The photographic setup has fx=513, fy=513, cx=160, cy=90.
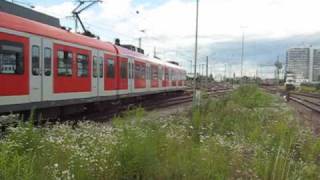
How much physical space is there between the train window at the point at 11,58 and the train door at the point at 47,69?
4.11ft

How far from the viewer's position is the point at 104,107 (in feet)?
77.8

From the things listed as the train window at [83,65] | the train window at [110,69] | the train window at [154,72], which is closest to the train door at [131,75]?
the train window at [110,69]

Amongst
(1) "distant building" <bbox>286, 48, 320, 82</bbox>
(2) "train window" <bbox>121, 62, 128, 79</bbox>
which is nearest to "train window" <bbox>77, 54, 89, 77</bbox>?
(2) "train window" <bbox>121, 62, 128, 79</bbox>

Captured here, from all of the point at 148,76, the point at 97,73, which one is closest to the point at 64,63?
the point at 97,73

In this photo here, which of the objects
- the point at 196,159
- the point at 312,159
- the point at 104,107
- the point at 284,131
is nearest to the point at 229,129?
the point at 284,131

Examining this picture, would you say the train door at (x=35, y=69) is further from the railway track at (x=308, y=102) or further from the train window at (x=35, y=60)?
the railway track at (x=308, y=102)

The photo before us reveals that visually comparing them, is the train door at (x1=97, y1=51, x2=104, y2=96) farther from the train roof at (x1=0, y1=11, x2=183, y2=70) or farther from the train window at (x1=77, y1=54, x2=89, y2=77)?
the train window at (x1=77, y1=54, x2=89, y2=77)

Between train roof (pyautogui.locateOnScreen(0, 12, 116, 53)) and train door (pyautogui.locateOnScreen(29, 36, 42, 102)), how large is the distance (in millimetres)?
315

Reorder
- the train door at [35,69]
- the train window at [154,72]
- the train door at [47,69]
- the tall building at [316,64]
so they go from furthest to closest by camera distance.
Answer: the tall building at [316,64], the train window at [154,72], the train door at [47,69], the train door at [35,69]

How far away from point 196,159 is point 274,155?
69.1 inches

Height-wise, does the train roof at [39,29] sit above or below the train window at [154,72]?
above

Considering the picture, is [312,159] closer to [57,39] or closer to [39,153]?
[39,153]

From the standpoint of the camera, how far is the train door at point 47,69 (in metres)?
15.2

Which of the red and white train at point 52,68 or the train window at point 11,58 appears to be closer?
the train window at point 11,58
